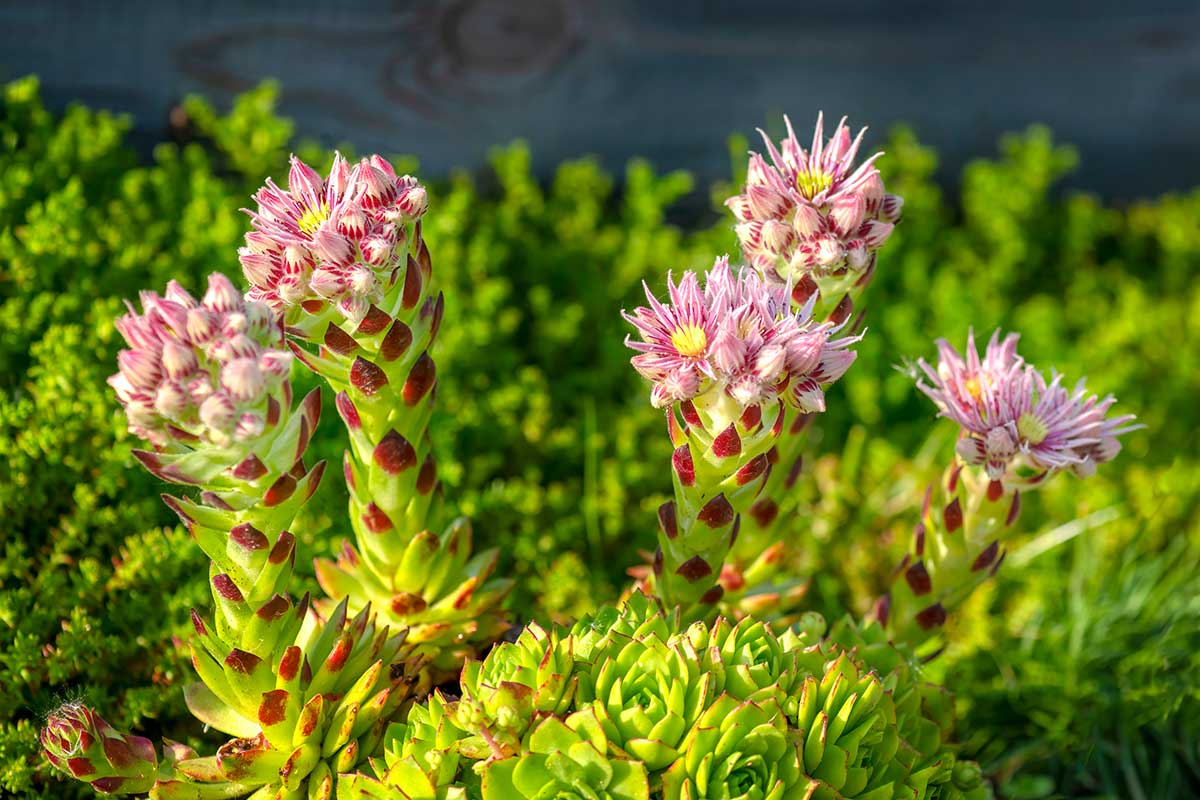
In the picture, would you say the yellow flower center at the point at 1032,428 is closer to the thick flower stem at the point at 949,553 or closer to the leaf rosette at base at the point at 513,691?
the thick flower stem at the point at 949,553

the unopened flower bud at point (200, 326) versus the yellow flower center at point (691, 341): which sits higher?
the yellow flower center at point (691, 341)

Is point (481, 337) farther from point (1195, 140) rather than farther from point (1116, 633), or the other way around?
point (1195, 140)

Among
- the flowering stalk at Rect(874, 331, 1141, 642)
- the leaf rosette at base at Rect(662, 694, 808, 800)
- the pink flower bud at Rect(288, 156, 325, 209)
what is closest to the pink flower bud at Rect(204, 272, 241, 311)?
the pink flower bud at Rect(288, 156, 325, 209)

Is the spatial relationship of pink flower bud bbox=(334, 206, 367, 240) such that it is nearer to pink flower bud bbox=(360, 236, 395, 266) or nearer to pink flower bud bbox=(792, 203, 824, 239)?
pink flower bud bbox=(360, 236, 395, 266)

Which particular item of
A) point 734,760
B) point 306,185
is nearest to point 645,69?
point 306,185

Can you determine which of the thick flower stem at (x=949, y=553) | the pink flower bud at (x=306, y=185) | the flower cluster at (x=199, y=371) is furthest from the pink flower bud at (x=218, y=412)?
the thick flower stem at (x=949, y=553)

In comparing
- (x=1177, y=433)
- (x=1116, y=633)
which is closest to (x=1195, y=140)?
(x=1177, y=433)
